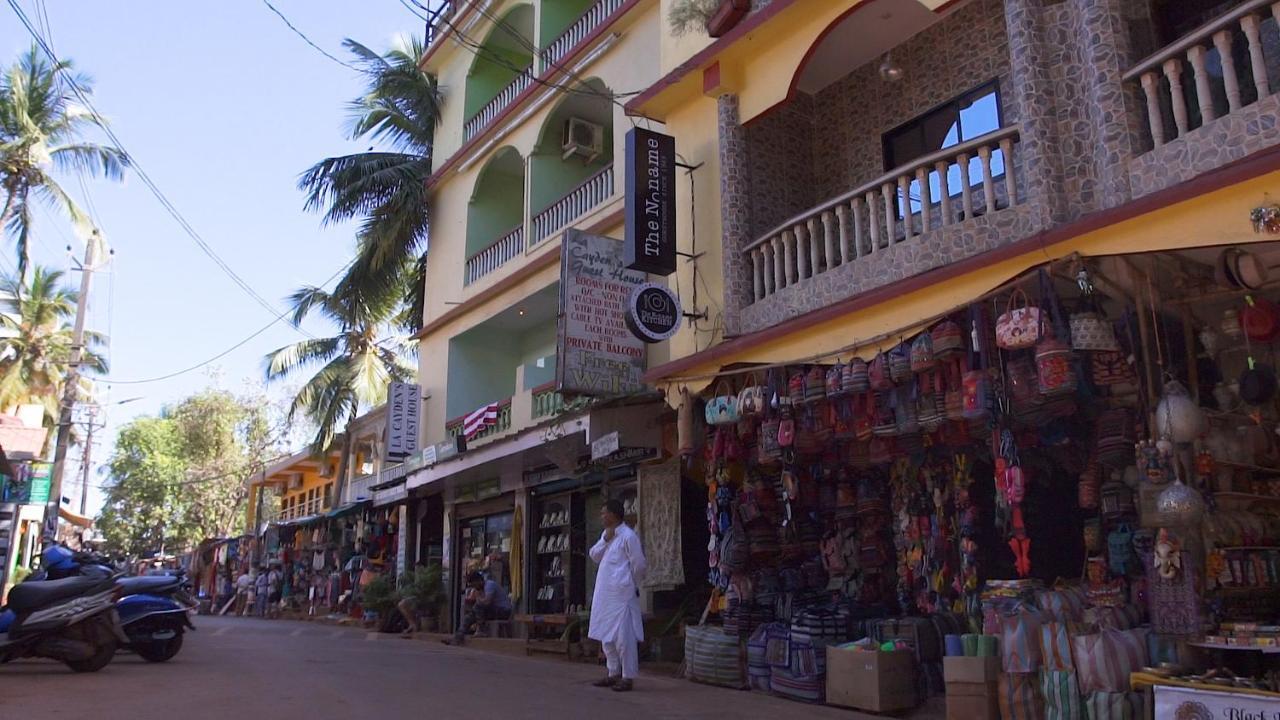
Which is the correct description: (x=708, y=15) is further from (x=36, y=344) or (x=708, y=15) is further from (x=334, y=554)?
(x=36, y=344)

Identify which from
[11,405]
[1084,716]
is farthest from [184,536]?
[1084,716]

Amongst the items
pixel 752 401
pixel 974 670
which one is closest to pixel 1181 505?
pixel 974 670

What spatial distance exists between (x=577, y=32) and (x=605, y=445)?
7800 mm

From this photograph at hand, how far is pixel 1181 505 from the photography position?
5.47m

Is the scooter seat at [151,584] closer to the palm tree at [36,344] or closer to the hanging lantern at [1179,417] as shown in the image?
the hanging lantern at [1179,417]

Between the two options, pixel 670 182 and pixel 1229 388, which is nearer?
pixel 1229 388

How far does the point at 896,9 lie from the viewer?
29.7ft

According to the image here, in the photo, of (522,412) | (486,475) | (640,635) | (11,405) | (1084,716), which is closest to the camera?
(1084,716)

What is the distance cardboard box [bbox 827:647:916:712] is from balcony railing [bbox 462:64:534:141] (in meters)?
11.5

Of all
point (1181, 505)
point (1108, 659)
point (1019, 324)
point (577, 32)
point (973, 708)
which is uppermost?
point (577, 32)

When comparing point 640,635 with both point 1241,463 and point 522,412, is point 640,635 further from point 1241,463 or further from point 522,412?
point 522,412

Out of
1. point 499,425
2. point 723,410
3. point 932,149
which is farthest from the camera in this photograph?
point 499,425

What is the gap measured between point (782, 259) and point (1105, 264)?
3.61 metres

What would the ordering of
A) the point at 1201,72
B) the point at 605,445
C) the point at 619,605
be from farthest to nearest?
the point at 605,445
the point at 619,605
the point at 1201,72
